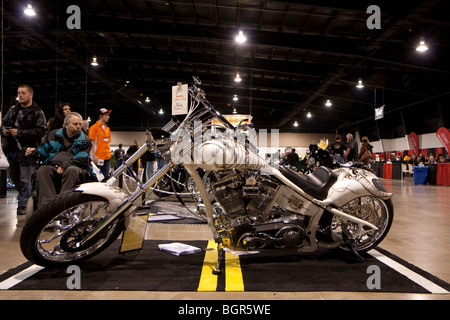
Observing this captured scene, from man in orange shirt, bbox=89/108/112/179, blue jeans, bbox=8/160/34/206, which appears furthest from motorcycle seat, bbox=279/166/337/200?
man in orange shirt, bbox=89/108/112/179

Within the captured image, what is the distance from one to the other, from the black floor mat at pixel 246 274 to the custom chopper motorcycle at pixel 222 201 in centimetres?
16

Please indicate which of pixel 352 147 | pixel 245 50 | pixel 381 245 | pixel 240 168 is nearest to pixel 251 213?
pixel 240 168

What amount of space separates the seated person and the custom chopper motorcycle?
102cm

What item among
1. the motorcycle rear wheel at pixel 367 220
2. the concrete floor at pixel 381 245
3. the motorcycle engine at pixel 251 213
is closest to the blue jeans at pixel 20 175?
the concrete floor at pixel 381 245

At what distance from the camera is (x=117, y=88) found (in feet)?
48.1

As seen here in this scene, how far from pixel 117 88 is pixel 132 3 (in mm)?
6591

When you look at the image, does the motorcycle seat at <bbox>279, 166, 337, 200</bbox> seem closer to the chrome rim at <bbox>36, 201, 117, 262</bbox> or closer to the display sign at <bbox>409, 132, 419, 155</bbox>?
the chrome rim at <bbox>36, 201, 117, 262</bbox>

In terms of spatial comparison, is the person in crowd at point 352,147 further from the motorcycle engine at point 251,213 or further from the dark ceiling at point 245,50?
the motorcycle engine at point 251,213

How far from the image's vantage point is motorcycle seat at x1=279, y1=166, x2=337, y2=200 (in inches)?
102

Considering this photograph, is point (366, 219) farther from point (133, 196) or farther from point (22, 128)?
point (22, 128)

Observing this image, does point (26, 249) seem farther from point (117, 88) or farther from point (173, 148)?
point (117, 88)

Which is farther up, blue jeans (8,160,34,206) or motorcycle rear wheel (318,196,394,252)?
blue jeans (8,160,34,206)

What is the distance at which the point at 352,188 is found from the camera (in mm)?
2719

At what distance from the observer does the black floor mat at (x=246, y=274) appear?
6.89 ft
